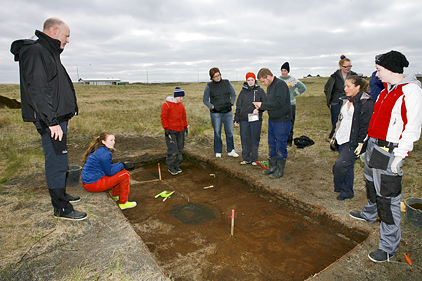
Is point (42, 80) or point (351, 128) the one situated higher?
point (42, 80)

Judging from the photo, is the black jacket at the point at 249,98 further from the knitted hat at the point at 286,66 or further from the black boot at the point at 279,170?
the knitted hat at the point at 286,66

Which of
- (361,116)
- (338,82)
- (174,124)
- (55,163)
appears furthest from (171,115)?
(338,82)

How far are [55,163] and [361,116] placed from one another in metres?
4.31

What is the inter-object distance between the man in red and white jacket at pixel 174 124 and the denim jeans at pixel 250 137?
1.42 metres

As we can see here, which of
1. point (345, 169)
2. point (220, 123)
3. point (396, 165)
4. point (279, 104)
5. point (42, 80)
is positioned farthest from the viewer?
point (220, 123)

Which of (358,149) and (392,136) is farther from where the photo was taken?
(358,149)

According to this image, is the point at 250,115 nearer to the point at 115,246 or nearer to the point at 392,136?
the point at 392,136

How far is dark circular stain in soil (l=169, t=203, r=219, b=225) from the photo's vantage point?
4.14 meters

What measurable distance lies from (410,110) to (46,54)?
13.3 feet

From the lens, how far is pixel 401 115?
106 inches

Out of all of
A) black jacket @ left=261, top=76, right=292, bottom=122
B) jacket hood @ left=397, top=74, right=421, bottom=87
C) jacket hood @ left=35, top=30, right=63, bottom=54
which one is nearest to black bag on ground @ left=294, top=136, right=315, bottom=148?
black jacket @ left=261, top=76, right=292, bottom=122

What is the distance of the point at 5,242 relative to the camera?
3.04 meters

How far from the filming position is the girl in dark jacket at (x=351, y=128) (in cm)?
385

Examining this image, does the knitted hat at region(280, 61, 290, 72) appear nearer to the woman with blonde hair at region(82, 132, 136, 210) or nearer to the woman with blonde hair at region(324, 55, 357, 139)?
the woman with blonde hair at region(324, 55, 357, 139)
